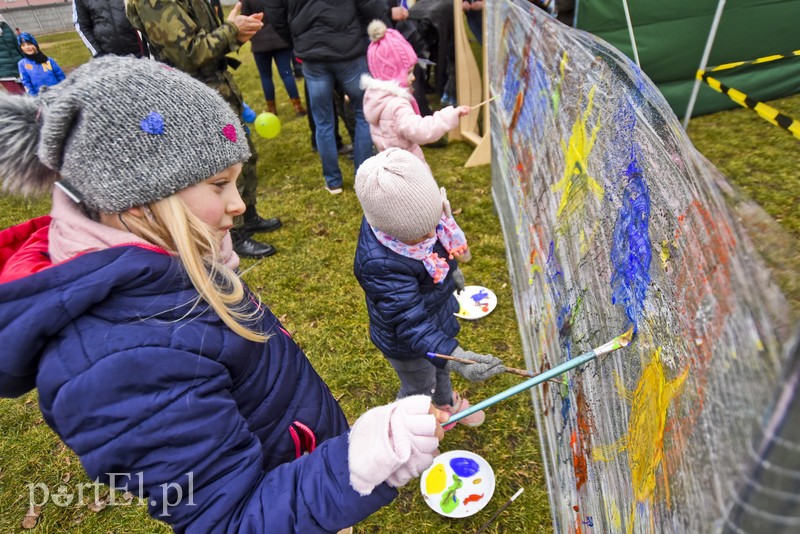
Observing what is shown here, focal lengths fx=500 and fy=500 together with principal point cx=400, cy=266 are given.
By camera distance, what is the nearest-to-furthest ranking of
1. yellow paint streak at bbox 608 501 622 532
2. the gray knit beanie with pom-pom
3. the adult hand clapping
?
the gray knit beanie with pom-pom
yellow paint streak at bbox 608 501 622 532
the adult hand clapping

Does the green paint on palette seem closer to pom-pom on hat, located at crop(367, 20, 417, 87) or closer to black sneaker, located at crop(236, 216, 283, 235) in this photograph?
pom-pom on hat, located at crop(367, 20, 417, 87)

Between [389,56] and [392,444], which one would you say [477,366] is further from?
[389,56]

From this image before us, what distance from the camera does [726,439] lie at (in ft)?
2.20

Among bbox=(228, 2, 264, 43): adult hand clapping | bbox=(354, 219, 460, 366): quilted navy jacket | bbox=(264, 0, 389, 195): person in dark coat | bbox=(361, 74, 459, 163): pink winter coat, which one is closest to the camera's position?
bbox=(354, 219, 460, 366): quilted navy jacket

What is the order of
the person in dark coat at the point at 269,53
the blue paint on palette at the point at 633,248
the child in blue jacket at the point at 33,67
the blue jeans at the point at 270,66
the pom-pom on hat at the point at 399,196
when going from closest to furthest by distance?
the blue paint on palette at the point at 633,248 < the pom-pom on hat at the point at 399,196 < the person in dark coat at the point at 269,53 < the blue jeans at the point at 270,66 < the child in blue jacket at the point at 33,67

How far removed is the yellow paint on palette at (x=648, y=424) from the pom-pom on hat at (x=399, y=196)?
2.92ft

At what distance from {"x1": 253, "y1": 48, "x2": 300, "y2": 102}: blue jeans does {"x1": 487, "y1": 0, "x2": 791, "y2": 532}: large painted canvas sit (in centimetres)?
465

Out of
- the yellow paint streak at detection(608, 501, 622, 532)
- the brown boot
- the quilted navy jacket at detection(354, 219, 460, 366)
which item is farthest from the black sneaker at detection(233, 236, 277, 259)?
the brown boot

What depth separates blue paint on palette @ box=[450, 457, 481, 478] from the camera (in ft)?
7.42

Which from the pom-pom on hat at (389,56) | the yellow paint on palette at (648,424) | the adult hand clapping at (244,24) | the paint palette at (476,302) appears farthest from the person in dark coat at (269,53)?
the yellow paint on palette at (648,424)

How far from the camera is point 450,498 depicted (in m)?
2.19

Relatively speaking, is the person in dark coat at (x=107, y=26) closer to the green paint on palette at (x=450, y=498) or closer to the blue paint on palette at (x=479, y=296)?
the blue paint on palette at (x=479, y=296)

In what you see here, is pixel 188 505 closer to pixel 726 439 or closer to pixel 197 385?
pixel 197 385

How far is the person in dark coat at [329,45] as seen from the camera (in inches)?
158
